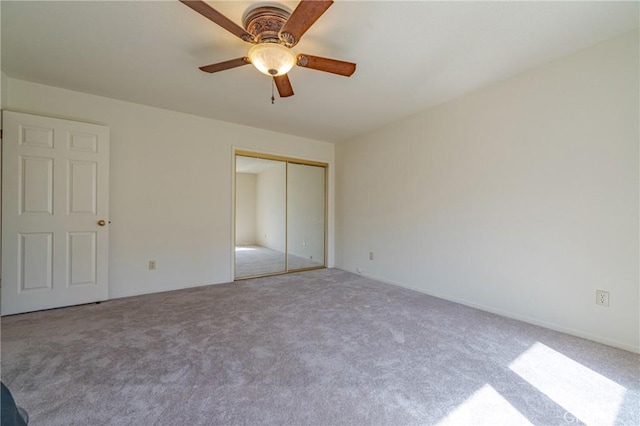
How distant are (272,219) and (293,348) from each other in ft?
10.3

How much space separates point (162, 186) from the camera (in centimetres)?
343

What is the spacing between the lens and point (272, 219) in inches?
194

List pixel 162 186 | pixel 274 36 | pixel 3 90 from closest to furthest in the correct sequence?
pixel 274 36 → pixel 3 90 → pixel 162 186

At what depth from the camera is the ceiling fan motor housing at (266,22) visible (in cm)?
164

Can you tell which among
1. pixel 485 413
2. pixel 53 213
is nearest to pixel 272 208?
pixel 53 213

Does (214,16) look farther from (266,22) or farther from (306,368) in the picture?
(306,368)

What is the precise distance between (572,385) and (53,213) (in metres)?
4.61

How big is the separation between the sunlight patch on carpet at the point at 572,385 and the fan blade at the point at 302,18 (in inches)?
96.8

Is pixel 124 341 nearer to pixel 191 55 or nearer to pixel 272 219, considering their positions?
pixel 191 55

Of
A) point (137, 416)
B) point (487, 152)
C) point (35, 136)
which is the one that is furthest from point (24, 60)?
point (487, 152)

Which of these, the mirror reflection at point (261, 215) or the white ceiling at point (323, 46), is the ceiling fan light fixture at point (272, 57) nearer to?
the white ceiling at point (323, 46)

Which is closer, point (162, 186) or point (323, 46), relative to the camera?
point (323, 46)

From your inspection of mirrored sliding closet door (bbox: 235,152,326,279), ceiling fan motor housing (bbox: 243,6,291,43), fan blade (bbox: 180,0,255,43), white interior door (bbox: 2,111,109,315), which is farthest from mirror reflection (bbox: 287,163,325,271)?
fan blade (bbox: 180,0,255,43)

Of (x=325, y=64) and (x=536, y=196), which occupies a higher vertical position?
(x=325, y=64)
